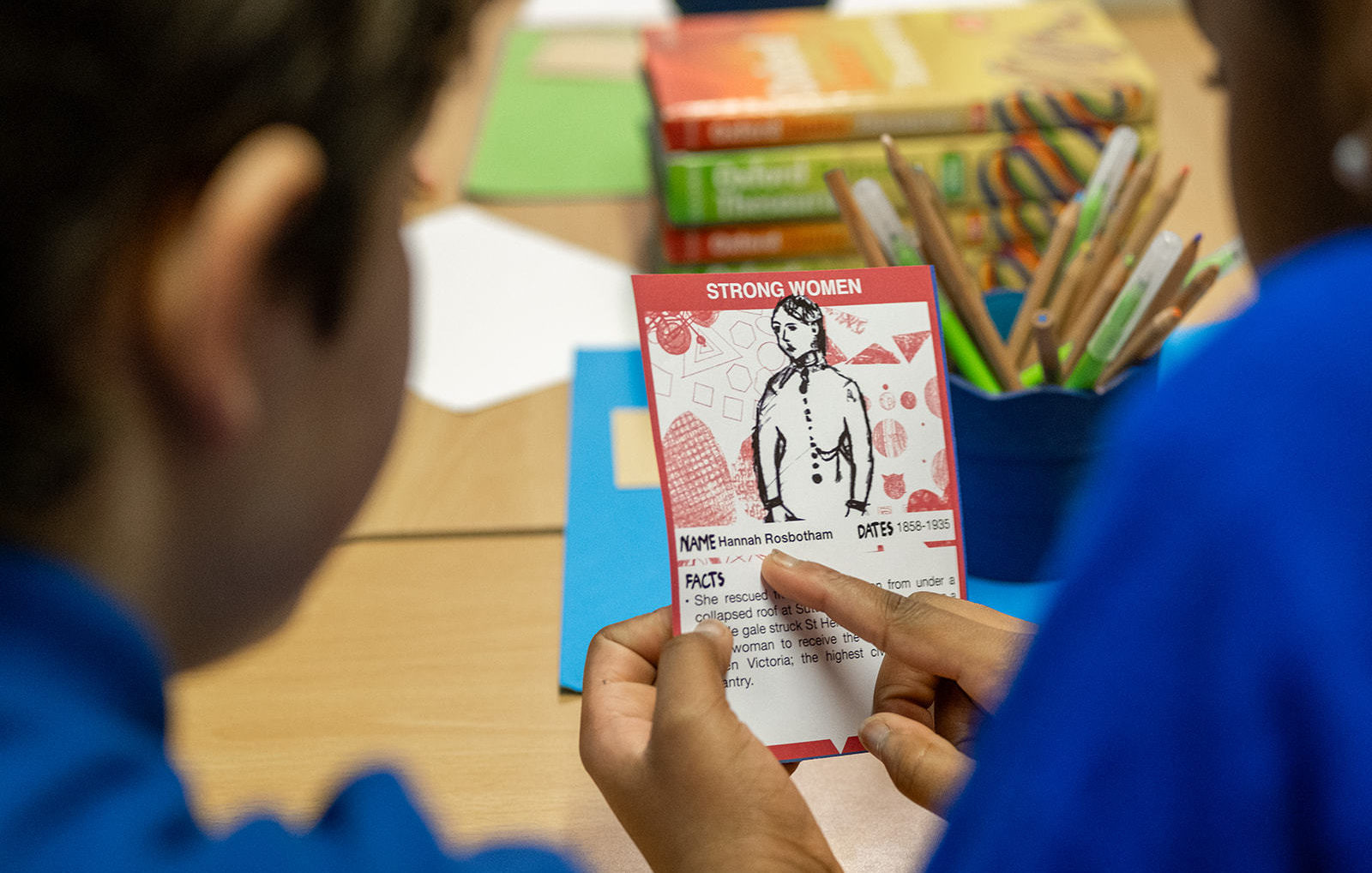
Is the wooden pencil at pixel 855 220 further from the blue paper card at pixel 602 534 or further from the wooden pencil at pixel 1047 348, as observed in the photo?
the blue paper card at pixel 602 534

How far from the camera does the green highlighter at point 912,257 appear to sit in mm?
733

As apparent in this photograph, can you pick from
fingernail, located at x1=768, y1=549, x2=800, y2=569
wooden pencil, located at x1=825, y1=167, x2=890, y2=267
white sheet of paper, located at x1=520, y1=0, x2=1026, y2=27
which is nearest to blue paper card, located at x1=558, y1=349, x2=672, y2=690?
fingernail, located at x1=768, y1=549, x2=800, y2=569

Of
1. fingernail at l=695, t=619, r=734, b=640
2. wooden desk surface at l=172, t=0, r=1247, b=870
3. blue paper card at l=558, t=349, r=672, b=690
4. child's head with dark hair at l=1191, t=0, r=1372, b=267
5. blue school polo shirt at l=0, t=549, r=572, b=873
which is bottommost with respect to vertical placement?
wooden desk surface at l=172, t=0, r=1247, b=870

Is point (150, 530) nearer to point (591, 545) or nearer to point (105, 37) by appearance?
point (105, 37)

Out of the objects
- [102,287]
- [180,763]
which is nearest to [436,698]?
[180,763]

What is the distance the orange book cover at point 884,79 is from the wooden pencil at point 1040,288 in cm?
29

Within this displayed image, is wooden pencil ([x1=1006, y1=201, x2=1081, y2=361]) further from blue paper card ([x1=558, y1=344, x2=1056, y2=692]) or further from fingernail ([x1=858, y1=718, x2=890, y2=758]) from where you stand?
fingernail ([x1=858, y1=718, x2=890, y2=758])

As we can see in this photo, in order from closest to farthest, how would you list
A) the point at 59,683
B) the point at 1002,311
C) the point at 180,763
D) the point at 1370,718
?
the point at 1370,718 → the point at 59,683 → the point at 180,763 → the point at 1002,311

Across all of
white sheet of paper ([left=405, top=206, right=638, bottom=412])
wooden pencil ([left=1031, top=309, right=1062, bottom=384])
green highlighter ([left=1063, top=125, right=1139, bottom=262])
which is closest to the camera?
wooden pencil ([left=1031, top=309, right=1062, bottom=384])

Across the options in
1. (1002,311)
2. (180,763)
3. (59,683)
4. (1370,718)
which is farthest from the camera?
(1002,311)

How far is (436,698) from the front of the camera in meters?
0.71

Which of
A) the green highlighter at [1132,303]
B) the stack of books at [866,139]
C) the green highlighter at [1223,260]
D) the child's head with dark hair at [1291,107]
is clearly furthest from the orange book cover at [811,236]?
the child's head with dark hair at [1291,107]

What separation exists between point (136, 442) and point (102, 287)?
0.05 meters

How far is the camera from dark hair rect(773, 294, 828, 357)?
64cm
